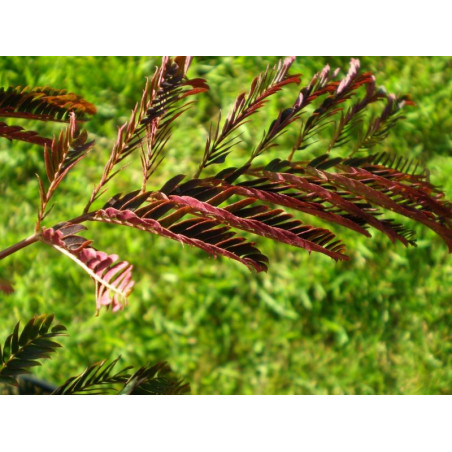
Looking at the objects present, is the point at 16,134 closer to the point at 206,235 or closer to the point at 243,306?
the point at 206,235

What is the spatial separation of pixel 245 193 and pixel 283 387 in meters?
1.74

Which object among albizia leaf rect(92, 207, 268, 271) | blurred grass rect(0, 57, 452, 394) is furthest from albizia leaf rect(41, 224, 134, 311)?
blurred grass rect(0, 57, 452, 394)

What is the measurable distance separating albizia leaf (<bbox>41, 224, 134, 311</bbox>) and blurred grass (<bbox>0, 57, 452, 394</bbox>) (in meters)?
1.76

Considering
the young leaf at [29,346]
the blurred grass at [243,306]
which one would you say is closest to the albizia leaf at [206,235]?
the young leaf at [29,346]

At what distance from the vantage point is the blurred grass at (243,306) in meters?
2.43

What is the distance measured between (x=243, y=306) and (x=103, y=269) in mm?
1864

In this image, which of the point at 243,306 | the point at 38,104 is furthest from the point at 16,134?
the point at 243,306

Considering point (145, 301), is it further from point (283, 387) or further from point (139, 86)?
point (139, 86)

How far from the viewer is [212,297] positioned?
2.46m

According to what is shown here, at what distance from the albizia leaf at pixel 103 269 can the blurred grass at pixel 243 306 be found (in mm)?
1762

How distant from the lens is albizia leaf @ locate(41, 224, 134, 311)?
60 cm

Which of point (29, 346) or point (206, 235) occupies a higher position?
point (206, 235)

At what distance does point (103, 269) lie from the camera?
639 millimetres
